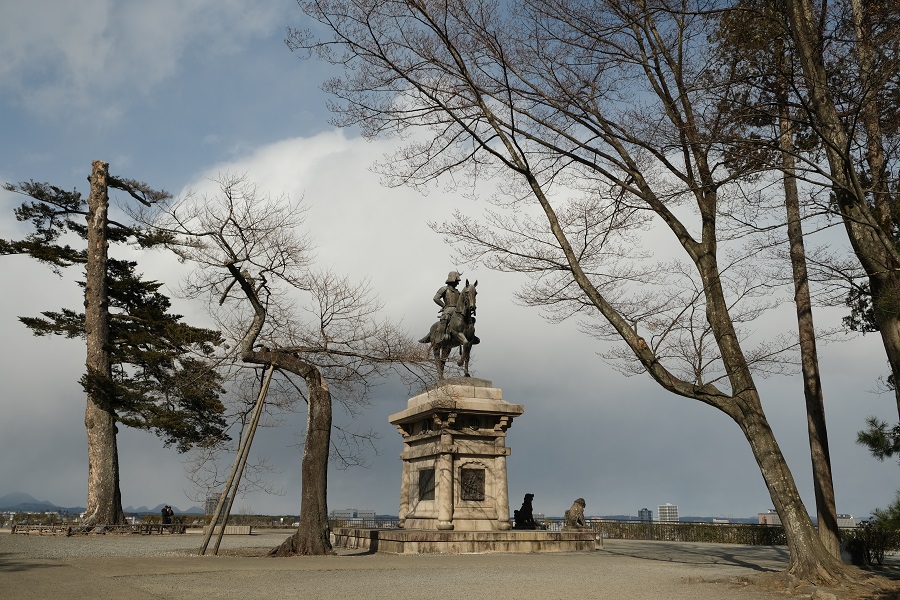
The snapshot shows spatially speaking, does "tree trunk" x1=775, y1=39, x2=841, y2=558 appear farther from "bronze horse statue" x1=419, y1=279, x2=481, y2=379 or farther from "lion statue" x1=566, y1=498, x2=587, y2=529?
"lion statue" x1=566, y1=498, x2=587, y2=529

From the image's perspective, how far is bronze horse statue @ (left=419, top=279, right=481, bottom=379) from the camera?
2025 centimetres

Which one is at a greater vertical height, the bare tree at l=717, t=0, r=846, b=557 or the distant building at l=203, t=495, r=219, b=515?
the bare tree at l=717, t=0, r=846, b=557

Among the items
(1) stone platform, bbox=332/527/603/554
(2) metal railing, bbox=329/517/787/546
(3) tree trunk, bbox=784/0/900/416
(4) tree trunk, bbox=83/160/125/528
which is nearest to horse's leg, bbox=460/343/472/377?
(1) stone platform, bbox=332/527/603/554

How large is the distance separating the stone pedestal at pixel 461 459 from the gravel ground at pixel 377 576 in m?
2.39

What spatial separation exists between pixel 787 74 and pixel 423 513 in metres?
13.5

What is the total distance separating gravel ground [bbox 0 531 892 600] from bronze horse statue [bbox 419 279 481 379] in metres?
5.75

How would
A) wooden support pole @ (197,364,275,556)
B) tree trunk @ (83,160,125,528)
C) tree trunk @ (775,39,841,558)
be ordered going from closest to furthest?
tree trunk @ (775,39,841,558) < wooden support pole @ (197,364,275,556) < tree trunk @ (83,160,125,528)

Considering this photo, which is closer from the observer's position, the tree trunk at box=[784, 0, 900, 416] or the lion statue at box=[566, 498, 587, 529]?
the tree trunk at box=[784, 0, 900, 416]

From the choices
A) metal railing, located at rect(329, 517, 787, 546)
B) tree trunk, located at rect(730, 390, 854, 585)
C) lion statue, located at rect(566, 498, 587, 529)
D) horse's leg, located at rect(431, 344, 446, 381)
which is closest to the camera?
tree trunk, located at rect(730, 390, 854, 585)

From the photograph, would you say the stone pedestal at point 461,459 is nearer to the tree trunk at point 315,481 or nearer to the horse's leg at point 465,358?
the horse's leg at point 465,358

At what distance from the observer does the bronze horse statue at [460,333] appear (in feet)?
66.4

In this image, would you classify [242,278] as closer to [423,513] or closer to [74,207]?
[423,513]

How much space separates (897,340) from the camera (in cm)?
1112

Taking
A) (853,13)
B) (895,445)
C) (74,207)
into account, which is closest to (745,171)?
(853,13)
